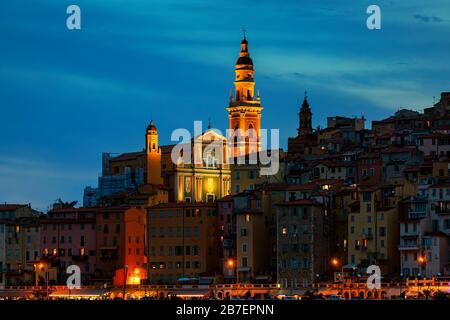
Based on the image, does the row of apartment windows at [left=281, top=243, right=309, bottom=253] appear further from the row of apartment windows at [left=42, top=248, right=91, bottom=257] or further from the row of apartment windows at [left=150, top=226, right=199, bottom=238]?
the row of apartment windows at [left=42, top=248, right=91, bottom=257]

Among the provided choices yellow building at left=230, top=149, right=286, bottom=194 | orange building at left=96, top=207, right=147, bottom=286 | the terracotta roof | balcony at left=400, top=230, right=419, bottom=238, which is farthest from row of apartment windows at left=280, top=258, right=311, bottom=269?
the terracotta roof

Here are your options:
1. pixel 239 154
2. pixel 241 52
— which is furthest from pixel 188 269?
pixel 241 52

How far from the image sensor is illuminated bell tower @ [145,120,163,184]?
178 m

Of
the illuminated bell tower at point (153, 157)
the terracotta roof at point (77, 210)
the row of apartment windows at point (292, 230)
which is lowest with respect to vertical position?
the row of apartment windows at point (292, 230)

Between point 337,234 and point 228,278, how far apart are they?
29.4ft

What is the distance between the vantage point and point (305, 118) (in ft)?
631

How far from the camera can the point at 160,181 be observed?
178000 mm

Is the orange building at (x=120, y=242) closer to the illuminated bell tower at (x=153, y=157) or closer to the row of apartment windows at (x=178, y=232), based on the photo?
the row of apartment windows at (x=178, y=232)

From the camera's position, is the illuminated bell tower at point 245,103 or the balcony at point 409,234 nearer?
the balcony at point 409,234

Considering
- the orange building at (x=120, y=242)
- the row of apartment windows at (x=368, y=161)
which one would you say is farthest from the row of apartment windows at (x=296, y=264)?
the row of apartment windows at (x=368, y=161)

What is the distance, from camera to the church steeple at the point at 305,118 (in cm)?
19121

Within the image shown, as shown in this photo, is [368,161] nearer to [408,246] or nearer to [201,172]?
[408,246]

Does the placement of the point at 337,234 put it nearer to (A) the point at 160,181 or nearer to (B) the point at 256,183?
(B) the point at 256,183

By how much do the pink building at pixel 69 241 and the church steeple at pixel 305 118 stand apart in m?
40.6
